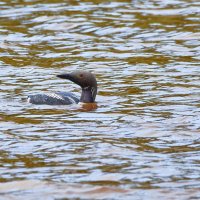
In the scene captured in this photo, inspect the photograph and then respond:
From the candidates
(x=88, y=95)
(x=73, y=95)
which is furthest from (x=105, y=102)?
(x=73, y=95)

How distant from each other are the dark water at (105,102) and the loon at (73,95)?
0.43ft

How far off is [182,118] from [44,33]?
25.9ft

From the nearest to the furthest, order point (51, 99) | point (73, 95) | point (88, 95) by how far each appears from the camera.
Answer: point (51, 99) < point (88, 95) < point (73, 95)

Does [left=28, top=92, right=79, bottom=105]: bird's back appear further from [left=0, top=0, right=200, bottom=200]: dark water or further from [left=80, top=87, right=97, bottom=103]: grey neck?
[left=80, top=87, right=97, bottom=103]: grey neck

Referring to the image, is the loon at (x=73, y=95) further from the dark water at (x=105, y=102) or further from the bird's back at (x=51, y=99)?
the dark water at (x=105, y=102)

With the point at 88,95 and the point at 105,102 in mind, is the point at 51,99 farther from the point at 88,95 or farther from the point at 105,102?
the point at 105,102

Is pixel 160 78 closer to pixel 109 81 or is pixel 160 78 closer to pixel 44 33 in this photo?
pixel 109 81

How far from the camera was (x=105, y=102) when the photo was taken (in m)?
15.6

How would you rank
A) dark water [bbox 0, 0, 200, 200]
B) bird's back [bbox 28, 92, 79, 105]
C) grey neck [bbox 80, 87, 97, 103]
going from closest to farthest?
1. dark water [bbox 0, 0, 200, 200]
2. bird's back [bbox 28, 92, 79, 105]
3. grey neck [bbox 80, 87, 97, 103]

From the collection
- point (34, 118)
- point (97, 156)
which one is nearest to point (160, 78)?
point (34, 118)

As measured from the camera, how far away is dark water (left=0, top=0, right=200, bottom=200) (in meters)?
11.0

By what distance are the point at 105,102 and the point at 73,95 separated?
498 millimetres

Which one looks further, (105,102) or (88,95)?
(105,102)

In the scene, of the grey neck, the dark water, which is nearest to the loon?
the grey neck
